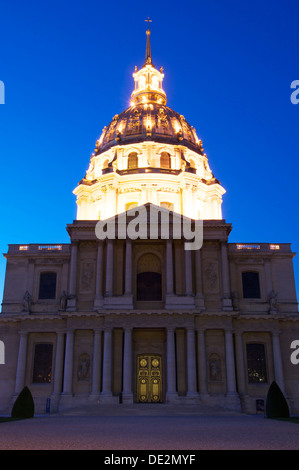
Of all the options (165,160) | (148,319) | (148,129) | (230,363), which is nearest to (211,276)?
(148,319)

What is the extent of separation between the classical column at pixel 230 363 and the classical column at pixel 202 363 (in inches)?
66.9

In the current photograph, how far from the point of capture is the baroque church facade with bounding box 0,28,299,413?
1428 inches

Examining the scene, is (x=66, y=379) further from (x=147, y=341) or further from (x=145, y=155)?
(x=145, y=155)

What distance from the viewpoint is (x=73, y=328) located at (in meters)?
37.7

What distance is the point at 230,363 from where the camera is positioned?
120 ft

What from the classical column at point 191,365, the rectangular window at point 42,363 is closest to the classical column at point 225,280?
the classical column at point 191,365

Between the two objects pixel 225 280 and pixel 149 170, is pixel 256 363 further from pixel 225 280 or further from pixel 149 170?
pixel 149 170

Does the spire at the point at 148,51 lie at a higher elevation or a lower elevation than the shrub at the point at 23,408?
higher

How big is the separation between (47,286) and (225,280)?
15094 mm

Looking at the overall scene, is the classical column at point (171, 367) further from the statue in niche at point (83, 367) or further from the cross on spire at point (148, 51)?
the cross on spire at point (148, 51)

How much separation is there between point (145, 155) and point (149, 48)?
102 ft

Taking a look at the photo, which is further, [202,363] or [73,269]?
[73,269]

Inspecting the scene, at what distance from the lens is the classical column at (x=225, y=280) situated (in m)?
38.2

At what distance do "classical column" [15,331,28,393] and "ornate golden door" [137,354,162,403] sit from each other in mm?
9046
